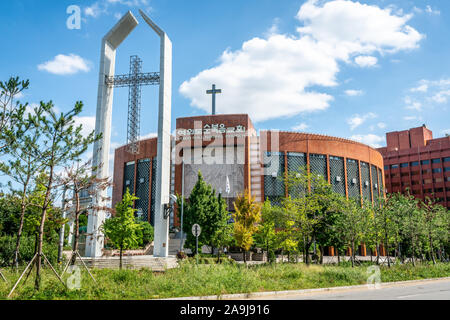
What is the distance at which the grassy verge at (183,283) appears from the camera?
1240 centimetres

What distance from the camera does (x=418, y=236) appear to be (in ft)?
114

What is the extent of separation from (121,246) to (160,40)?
17.8 meters

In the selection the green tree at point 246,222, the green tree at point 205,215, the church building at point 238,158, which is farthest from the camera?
the church building at point 238,158

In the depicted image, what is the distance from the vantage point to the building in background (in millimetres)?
88312

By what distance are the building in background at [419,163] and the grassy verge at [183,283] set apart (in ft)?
250

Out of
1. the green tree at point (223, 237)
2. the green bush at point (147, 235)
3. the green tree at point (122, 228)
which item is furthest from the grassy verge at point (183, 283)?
the green bush at point (147, 235)

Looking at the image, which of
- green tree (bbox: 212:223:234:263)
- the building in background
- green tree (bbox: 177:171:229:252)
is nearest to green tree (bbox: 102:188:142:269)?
green tree (bbox: 212:223:234:263)

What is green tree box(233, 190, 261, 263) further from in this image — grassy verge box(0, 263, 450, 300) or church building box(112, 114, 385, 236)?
church building box(112, 114, 385, 236)

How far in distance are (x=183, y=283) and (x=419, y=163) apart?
92.3m

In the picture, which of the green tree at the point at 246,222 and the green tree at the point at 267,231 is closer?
the green tree at the point at 246,222

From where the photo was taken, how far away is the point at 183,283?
1423 centimetres

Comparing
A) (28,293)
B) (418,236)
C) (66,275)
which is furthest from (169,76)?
(418,236)

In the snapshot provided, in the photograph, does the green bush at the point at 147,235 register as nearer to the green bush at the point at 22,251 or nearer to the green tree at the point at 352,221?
the green bush at the point at 22,251
